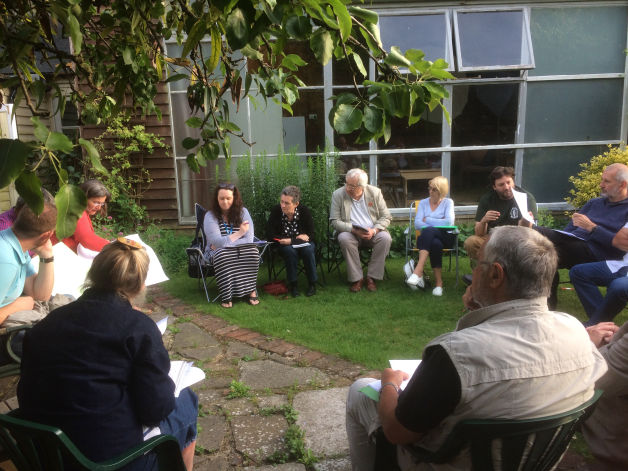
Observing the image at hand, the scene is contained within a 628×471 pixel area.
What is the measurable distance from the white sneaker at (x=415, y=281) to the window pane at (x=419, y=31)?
11.8 feet

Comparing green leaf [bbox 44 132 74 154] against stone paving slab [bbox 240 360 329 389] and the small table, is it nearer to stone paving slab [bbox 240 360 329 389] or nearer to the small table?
stone paving slab [bbox 240 360 329 389]

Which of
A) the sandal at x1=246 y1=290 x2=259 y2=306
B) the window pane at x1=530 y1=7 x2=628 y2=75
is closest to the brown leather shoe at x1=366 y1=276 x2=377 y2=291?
the sandal at x1=246 y1=290 x2=259 y2=306

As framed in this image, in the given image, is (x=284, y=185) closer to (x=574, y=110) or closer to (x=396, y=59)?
(x=574, y=110)

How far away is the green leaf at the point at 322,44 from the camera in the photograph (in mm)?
1228

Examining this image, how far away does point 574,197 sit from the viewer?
296 inches

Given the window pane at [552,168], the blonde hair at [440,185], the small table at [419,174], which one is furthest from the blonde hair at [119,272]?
the window pane at [552,168]

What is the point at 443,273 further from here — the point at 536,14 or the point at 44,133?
the point at 44,133

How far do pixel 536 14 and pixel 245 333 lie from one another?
247 inches

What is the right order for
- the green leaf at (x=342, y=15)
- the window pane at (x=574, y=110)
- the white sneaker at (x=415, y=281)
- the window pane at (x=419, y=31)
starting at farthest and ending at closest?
the window pane at (x=574, y=110) → the window pane at (x=419, y=31) → the white sneaker at (x=415, y=281) → the green leaf at (x=342, y=15)

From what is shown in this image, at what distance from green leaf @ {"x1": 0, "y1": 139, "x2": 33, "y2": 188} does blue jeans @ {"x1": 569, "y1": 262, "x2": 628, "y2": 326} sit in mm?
4115

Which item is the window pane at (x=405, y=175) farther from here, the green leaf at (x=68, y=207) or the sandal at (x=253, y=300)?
the green leaf at (x=68, y=207)

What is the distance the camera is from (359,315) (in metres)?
4.96

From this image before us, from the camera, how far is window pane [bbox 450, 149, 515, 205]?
7.73 meters

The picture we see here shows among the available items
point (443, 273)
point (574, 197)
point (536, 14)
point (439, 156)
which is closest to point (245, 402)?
point (443, 273)
